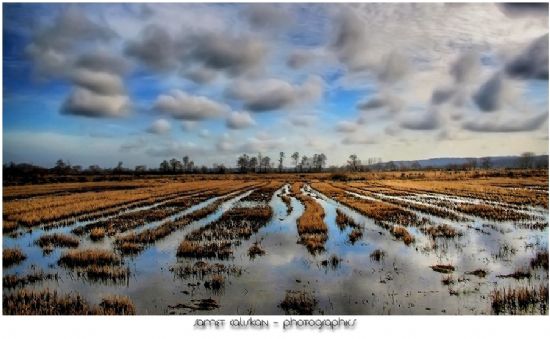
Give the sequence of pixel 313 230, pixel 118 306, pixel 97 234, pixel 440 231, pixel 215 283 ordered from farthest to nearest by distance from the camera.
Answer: pixel 313 230
pixel 440 231
pixel 97 234
pixel 215 283
pixel 118 306

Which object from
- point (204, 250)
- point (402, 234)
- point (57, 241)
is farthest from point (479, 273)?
point (57, 241)

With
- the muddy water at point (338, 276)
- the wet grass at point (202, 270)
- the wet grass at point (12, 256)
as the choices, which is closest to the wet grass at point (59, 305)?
the muddy water at point (338, 276)

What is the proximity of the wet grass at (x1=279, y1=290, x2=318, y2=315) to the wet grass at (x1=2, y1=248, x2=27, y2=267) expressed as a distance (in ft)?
27.5

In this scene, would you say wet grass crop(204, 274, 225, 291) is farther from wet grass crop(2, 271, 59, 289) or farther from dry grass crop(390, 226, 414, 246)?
dry grass crop(390, 226, 414, 246)

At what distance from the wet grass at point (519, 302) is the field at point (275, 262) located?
27 millimetres

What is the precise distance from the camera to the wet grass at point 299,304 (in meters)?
9.46

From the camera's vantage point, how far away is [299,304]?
957 cm

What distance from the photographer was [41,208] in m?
23.2

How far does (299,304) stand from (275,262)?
10.3 feet

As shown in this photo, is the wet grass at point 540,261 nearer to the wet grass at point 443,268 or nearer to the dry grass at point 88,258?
the wet grass at point 443,268

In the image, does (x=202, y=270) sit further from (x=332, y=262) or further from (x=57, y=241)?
(x=57, y=241)

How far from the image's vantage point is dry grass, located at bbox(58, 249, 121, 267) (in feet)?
40.3

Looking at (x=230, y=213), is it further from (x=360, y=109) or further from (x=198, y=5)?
(x=198, y=5)
